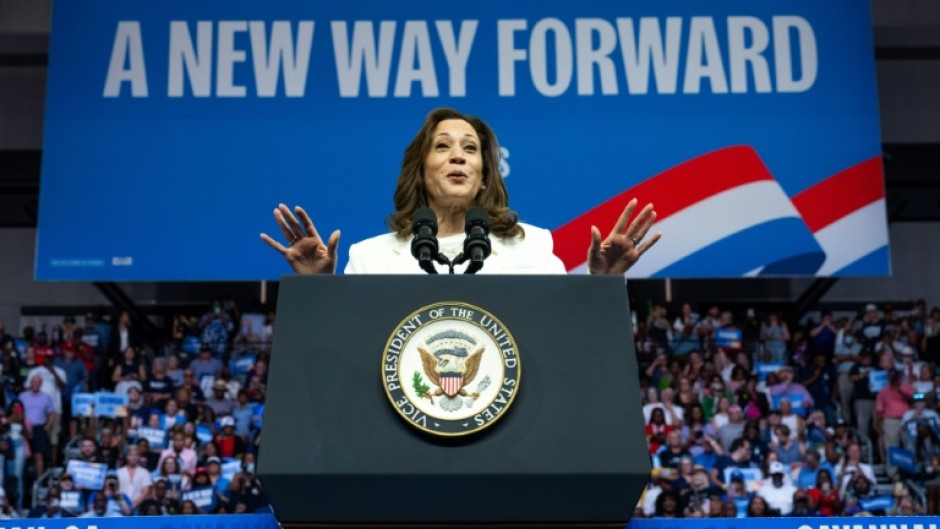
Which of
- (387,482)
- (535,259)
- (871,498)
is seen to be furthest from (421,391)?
(871,498)

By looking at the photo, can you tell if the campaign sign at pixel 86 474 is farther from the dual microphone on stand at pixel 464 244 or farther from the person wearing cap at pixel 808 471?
the dual microphone on stand at pixel 464 244

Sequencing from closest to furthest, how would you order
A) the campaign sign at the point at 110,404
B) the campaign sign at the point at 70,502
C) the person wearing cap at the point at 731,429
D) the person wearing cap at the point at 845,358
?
the campaign sign at the point at 70,502, the person wearing cap at the point at 731,429, the campaign sign at the point at 110,404, the person wearing cap at the point at 845,358

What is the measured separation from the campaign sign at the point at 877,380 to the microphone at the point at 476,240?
11.4 m

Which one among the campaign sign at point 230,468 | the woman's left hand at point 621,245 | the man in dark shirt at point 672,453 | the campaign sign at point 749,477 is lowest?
the campaign sign at point 749,477

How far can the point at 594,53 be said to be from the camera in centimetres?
1180

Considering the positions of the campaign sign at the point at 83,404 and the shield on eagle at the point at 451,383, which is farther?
the campaign sign at the point at 83,404

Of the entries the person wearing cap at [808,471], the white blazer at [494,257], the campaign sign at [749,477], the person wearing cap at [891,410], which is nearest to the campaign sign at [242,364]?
the campaign sign at [749,477]

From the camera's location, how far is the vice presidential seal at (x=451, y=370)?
1979 mm

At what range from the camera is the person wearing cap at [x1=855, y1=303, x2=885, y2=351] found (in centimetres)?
1409

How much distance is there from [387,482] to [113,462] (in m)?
9.64

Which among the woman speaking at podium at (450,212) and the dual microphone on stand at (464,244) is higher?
the woman speaking at podium at (450,212)

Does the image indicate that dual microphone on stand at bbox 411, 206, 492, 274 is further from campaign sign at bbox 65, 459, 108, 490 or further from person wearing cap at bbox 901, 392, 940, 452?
person wearing cap at bbox 901, 392, 940, 452

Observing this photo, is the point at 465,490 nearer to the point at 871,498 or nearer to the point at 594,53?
the point at 871,498

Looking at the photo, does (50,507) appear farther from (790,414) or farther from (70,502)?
(790,414)
